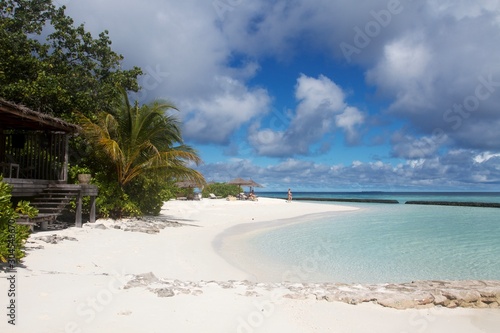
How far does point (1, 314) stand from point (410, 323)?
4.36 m

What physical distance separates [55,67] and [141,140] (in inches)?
181

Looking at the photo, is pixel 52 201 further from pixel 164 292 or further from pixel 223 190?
pixel 223 190

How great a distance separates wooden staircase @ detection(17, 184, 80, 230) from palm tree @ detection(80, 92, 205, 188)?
186 cm

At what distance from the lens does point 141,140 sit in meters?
12.6

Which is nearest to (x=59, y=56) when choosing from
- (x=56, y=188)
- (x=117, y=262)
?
(x=56, y=188)

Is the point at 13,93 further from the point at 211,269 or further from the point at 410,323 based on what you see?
the point at 410,323

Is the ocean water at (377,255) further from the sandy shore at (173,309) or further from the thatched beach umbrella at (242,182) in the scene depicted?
the thatched beach umbrella at (242,182)

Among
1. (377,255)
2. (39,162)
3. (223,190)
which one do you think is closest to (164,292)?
(377,255)

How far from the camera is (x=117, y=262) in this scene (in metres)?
6.72

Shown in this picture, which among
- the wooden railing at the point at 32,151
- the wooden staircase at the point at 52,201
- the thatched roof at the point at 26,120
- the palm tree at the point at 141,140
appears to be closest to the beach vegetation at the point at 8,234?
the thatched roof at the point at 26,120

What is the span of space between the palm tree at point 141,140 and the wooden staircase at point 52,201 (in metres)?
1.86

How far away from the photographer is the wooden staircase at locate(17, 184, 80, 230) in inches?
342

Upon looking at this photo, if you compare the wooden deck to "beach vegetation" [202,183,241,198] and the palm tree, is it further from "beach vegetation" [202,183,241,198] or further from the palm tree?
"beach vegetation" [202,183,241,198]

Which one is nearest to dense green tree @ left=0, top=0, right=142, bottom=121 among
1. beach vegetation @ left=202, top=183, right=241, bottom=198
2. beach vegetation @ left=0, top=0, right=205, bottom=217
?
beach vegetation @ left=0, top=0, right=205, bottom=217
